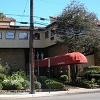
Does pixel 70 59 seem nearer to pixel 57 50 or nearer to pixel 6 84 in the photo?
pixel 6 84

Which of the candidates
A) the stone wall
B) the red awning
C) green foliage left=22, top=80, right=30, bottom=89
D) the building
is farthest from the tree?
the stone wall

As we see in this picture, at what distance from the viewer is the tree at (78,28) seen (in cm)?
3506

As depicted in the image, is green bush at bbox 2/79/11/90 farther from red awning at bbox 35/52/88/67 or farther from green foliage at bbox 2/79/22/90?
red awning at bbox 35/52/88/67

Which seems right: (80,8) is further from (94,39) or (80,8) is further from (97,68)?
(97,68)

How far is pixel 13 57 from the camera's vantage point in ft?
149

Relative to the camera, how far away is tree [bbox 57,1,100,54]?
35.1 meters

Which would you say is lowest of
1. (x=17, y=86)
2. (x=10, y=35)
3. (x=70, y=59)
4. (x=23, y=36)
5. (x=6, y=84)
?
(x=17, y=86)

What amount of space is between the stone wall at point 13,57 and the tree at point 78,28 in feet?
37.3

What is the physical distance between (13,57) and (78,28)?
14152mm

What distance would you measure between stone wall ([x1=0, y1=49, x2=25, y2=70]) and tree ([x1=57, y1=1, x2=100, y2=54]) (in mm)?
11373

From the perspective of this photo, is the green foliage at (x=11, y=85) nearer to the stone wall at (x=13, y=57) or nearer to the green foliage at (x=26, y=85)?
the green foliage at (x=26, y=85)

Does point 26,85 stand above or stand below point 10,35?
below

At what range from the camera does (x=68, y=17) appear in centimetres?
3588

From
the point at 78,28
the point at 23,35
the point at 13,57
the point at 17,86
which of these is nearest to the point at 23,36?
the point at 23,35
